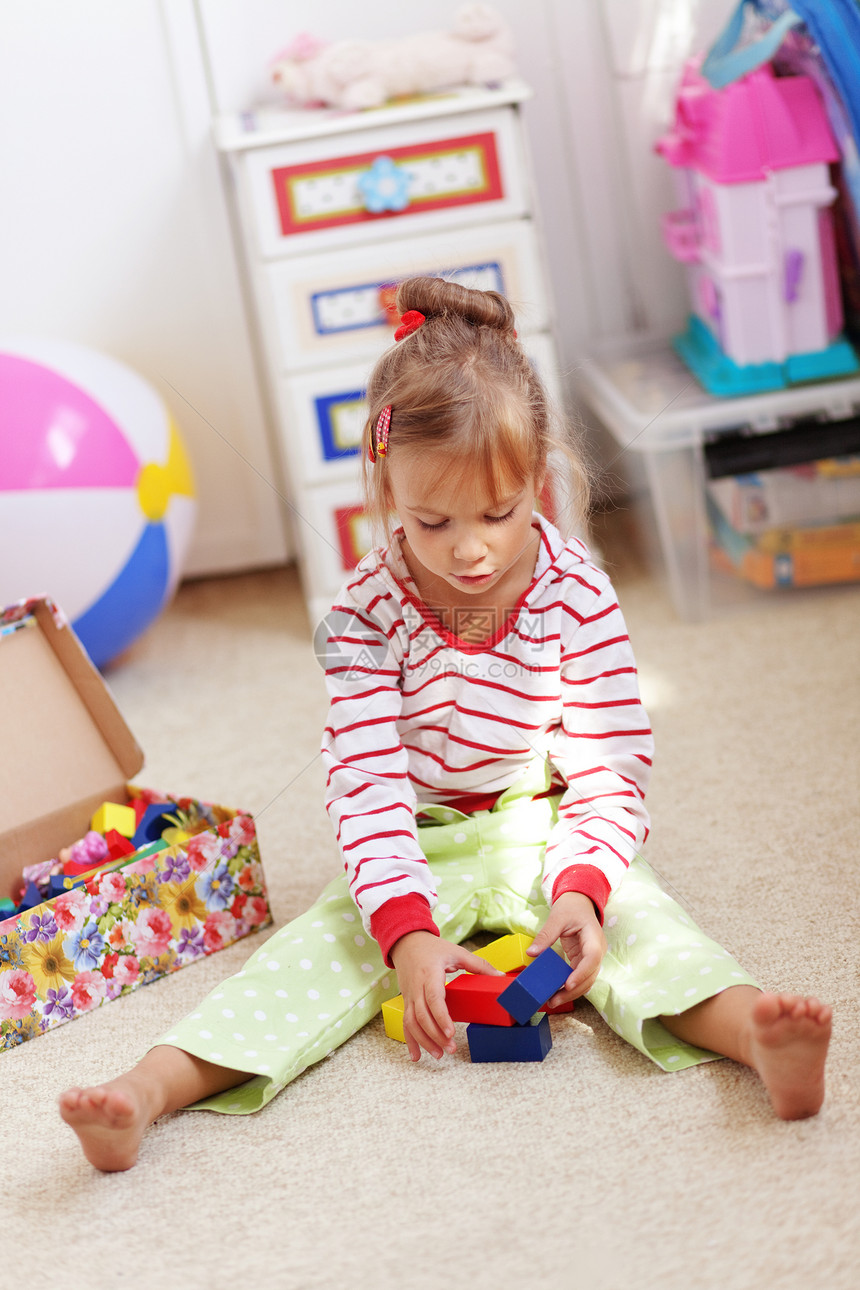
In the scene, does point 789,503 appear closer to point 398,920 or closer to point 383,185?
point 383,185

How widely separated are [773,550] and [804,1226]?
1075 mm

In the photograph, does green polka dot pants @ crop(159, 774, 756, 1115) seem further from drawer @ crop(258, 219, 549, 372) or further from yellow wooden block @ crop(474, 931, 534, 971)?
drawer @ crop(258, 219, 549, 372)

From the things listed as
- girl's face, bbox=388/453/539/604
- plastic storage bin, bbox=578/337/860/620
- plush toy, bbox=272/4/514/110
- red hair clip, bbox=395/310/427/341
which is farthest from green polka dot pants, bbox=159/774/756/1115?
plush toy, bbox=272/4/514/110

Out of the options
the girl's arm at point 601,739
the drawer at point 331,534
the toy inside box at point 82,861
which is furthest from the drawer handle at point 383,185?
the girl's arm at point 601,739

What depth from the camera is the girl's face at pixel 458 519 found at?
833 mm

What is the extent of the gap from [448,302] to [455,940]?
1.54 ft

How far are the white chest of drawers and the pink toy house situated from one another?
9.2 inches

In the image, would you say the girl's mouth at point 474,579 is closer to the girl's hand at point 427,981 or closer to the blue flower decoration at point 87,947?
the girl's hand at point 427,981

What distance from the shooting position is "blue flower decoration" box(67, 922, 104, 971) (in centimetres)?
92

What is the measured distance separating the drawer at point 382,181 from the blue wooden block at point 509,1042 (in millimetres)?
1157

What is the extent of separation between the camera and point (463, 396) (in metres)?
0.83

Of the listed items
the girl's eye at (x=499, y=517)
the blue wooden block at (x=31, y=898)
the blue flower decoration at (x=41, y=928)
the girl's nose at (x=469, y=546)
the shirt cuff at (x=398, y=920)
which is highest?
the girl's eye at (x=499, y=517)

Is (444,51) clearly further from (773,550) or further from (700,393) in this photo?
(773,550)

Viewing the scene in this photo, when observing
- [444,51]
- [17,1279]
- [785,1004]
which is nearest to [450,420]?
[785,1004]
